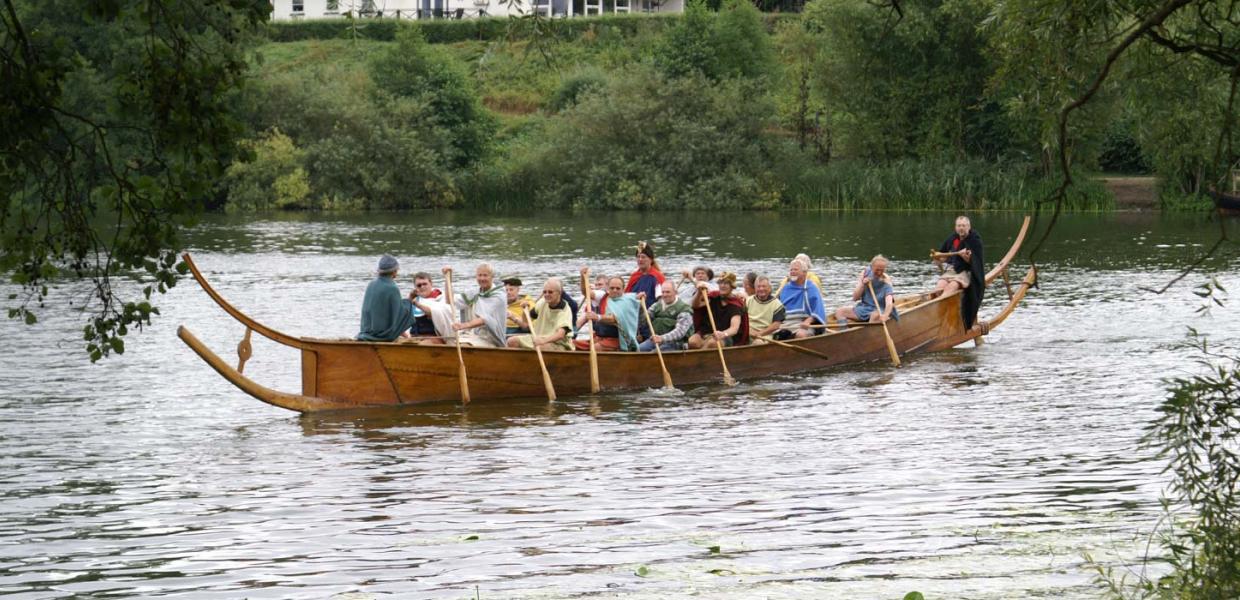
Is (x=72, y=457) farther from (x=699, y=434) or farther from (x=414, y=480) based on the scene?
(x=699, y=434)

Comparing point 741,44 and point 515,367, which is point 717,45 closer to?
point 741,44

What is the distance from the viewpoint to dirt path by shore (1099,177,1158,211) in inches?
1959

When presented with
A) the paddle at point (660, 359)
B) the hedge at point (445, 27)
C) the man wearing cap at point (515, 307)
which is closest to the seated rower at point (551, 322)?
the man wearing cap at point (515, 307)

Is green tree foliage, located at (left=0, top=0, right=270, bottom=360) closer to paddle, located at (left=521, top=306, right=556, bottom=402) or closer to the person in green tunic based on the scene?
the person in green tunic

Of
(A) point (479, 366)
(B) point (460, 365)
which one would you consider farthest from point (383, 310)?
(A) point (479, 366)

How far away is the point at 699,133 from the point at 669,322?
37139mm

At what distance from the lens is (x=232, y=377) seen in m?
14.9

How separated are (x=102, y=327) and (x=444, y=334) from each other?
10.4 metres

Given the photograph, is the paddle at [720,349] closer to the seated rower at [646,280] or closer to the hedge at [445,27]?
the seated rower at [646,280]

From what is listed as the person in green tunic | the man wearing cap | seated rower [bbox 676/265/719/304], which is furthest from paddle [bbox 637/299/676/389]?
the person in green tunic

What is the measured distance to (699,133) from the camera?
54.7 metres

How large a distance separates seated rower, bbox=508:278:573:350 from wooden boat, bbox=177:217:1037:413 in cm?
48

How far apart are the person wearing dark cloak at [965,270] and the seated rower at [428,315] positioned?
23.0 ft

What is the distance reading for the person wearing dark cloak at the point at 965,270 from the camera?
20.8 metres
